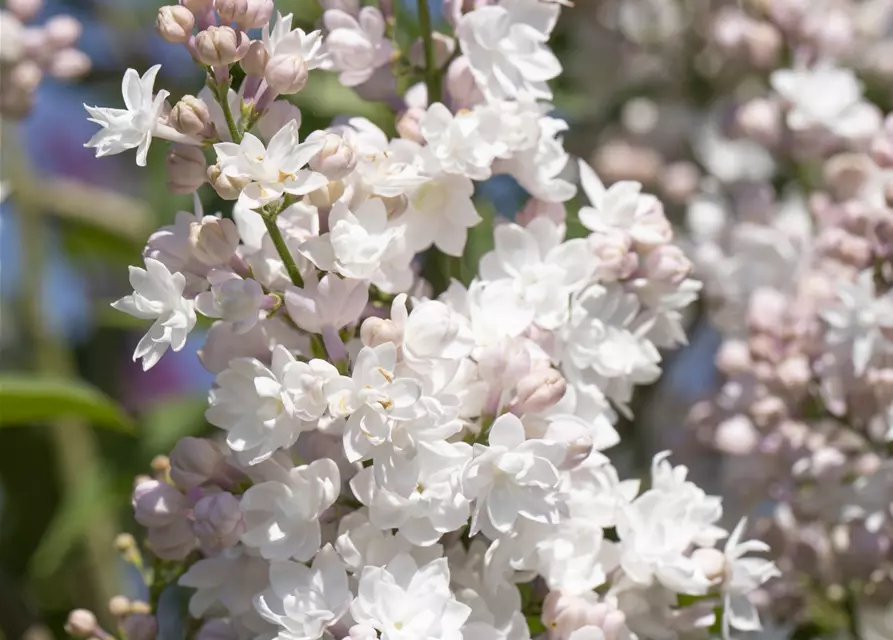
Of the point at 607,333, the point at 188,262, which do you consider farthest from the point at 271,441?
the point at 607,333

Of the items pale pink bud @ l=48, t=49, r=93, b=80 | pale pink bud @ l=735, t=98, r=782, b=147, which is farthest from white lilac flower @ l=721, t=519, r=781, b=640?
pale pink bud @ l=48, t=49, r=93, b=80

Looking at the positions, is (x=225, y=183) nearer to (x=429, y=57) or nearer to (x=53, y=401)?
(x=429, y=57)

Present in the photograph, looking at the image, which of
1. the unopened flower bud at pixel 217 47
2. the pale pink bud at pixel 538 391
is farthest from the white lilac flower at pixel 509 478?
the unopened flower bud at pixel 217 47

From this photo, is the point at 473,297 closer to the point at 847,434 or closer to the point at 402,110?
the point at 402,110

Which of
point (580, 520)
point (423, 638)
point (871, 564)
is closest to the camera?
point (423, 638)

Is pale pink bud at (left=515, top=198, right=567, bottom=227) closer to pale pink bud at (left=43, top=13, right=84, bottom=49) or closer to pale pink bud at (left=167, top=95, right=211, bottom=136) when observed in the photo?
pale pink bud at (left=167, top=95, right=211, bottom=136)

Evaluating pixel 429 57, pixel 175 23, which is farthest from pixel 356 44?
pixel 175 23

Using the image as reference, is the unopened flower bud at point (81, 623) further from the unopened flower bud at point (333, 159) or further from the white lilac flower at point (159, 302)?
the unopened flower bud at point (333, 159)
